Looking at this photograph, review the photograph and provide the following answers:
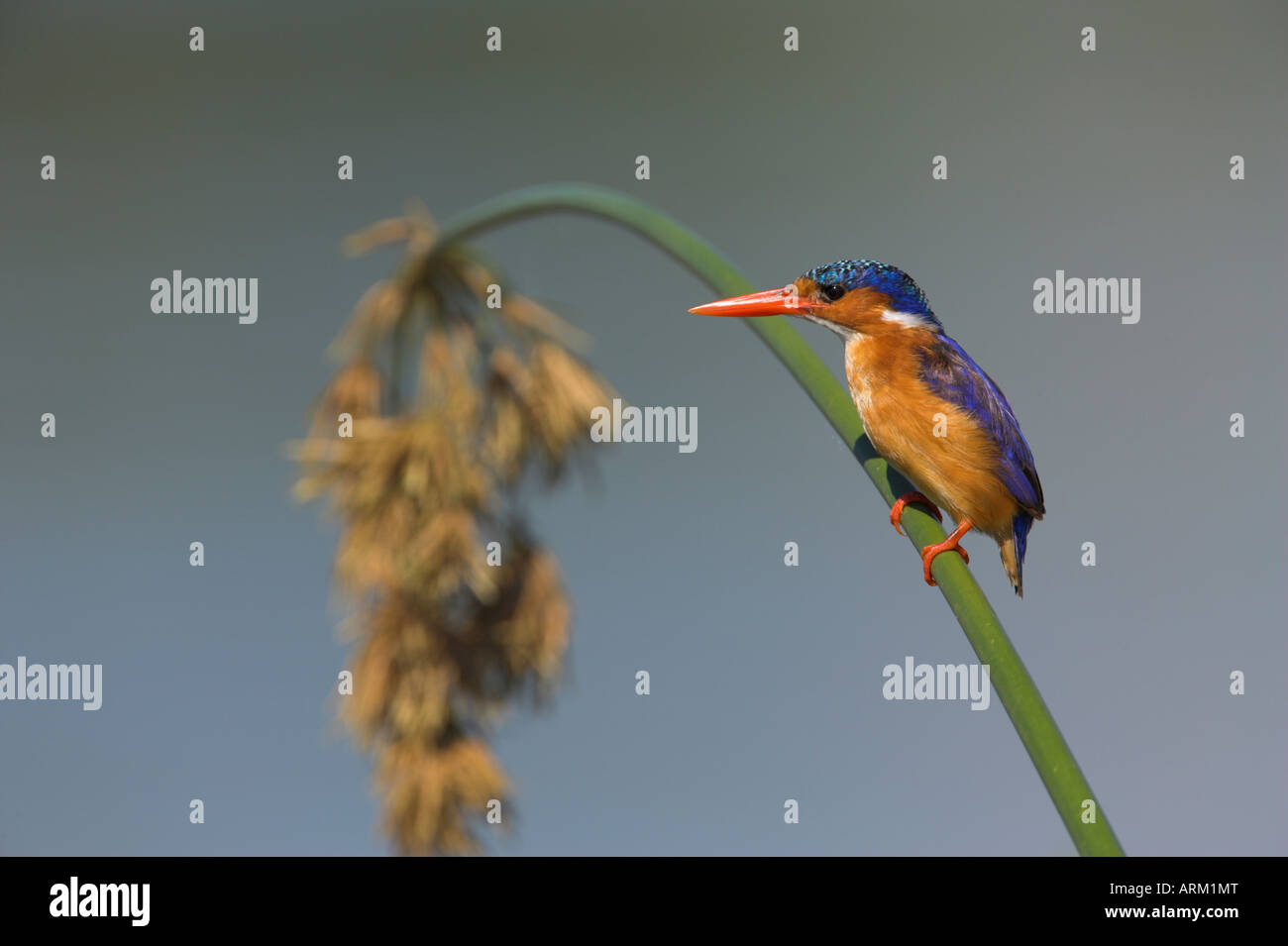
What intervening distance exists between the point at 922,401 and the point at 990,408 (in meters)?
0.10

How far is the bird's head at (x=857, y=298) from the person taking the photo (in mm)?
1437

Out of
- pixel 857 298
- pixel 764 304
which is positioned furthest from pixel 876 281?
pixel 764 304

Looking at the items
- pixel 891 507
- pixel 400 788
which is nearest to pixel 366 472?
pixel 400 788

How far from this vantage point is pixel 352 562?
3205 millimetres

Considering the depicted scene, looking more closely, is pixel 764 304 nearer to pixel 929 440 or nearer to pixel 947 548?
pixel 929 440

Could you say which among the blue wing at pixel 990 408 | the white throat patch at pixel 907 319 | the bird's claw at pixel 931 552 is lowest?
the bird's claw at pixel 931 552

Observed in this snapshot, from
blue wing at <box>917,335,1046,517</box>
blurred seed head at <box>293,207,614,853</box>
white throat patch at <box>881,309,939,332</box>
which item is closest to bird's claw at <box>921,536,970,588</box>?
blue wing at <box>917,335,1046,517</box>

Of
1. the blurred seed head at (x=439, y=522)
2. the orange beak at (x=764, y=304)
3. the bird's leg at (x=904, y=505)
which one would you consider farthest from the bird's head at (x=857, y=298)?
the blurred seed head at (x=439, y=522)

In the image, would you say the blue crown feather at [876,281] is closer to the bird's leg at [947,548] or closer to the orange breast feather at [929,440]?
the orange breast feather at [929,440]

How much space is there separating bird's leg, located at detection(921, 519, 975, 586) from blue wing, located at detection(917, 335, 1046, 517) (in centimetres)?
8

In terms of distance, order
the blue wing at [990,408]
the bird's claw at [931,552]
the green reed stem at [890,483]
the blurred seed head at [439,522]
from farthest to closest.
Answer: the blurred seed head at [439,522] → the blue wing at [990,408] → the bird's claw at [931,552] → the green reed stem at [890,483]

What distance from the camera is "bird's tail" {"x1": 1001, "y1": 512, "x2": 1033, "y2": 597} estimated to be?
1.43 meters

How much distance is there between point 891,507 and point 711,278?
45cm

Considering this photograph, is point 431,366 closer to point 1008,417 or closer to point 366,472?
point 366,472
